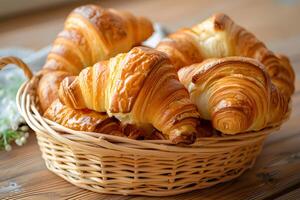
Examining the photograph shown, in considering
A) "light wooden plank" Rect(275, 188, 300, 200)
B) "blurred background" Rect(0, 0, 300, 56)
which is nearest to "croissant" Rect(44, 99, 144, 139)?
"light wooden plank" Rect(275, 188, 300, 200)

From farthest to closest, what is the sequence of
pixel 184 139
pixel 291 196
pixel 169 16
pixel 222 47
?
pixel 169 16 → pixel 222 47 → pixel 291 196 → pixel 184 139

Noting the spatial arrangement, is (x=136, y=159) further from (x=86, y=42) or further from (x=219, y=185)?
(x=86, y=42)

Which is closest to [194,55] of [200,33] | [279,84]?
[200,33]

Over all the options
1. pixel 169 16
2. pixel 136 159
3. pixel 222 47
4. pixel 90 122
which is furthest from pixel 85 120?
pixel 169 16

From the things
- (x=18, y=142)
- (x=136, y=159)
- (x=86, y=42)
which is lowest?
(x=18, y=142)

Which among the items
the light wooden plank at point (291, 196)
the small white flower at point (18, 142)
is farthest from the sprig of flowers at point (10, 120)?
the light wooden plank at point (291, 196)

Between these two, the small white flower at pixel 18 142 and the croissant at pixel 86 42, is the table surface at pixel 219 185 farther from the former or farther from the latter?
the croissant at pixel 86 42

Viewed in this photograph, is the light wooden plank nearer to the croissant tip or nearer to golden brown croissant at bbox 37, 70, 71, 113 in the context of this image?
the croissant tip

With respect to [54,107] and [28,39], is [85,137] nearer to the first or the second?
[54,107]

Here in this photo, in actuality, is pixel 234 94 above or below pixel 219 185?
above
